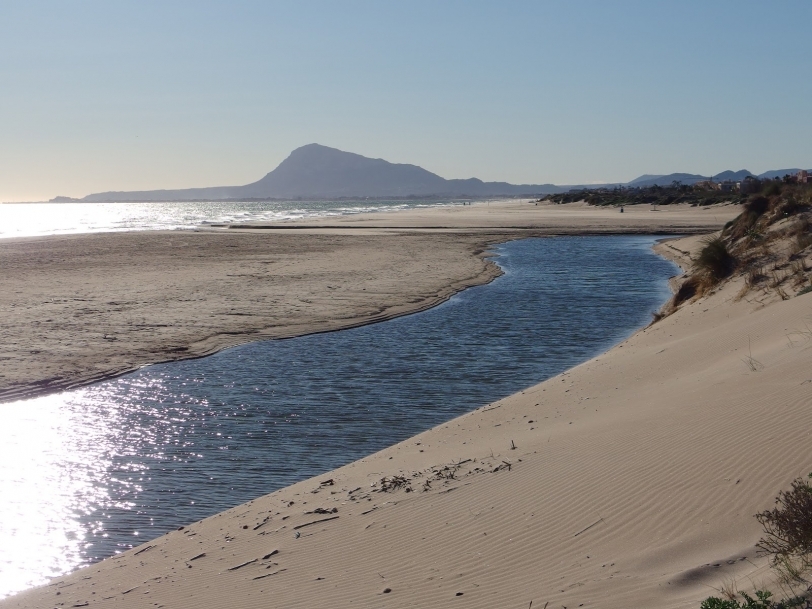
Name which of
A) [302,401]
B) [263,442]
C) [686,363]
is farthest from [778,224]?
[263,442]

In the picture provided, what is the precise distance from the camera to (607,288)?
2525 centimetres

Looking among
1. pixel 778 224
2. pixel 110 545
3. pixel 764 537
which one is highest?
pixel 778 224

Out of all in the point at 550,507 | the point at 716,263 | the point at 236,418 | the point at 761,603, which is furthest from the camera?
the point at 716,263

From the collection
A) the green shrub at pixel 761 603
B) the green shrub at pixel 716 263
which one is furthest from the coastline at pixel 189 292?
the green shrub at pixel 761 603

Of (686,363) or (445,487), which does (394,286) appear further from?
(445,487)

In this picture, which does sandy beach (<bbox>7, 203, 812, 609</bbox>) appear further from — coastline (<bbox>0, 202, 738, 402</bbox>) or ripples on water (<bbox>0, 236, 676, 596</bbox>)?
coastline (<bbox>0, 202, 738, 402</bbox>)

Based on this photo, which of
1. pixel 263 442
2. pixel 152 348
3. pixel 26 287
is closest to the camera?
pixel 263 442

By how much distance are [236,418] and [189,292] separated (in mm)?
12498

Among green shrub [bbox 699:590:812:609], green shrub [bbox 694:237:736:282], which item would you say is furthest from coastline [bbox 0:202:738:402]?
green shrub [bbox 699:590:812:609]

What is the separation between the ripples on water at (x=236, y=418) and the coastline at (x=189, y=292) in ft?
3.21

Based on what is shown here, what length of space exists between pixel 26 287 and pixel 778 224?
68.0ft

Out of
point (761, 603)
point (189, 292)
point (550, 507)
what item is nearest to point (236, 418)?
point (550, 507)

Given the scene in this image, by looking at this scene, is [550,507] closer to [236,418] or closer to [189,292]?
Result: [236,418]

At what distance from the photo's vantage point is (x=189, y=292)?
76.1ft
